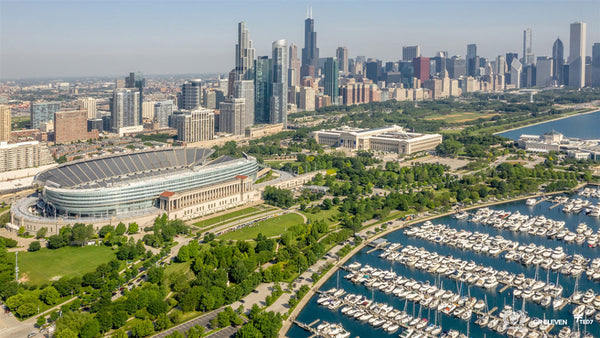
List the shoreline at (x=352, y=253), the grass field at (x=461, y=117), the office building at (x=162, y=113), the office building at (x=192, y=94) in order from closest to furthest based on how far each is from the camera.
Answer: the shoreline at (x=352, y=253), the office building at (x=192, y=94), the office building at (x=162, y=113), the grass field at (x=461, y=117)

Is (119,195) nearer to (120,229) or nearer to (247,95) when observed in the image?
(120,229)

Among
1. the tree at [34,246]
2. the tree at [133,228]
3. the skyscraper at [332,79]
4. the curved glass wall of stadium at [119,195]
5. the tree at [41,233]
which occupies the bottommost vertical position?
the tree at [34,246]

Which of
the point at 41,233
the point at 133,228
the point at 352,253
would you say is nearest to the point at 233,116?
the point at 133,228

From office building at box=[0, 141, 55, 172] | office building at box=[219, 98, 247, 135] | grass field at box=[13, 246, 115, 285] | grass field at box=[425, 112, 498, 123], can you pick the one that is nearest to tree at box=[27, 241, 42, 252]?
grass field at box=[13, 246, 115, 285]

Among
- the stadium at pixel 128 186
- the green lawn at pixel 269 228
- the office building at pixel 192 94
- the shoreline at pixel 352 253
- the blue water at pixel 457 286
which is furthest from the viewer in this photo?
the office building at pixel 192 94

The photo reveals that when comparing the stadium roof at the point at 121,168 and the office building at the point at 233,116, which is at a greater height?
the office building at the point at 233,116

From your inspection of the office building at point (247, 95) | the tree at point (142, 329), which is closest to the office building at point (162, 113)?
the office building at point (247, 95)

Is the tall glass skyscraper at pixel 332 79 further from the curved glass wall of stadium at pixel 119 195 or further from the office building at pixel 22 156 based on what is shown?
the curved glass wall of stadium at pixel 119 195
